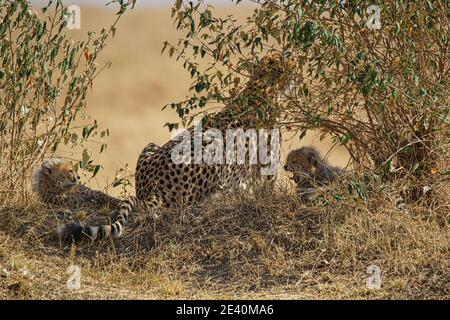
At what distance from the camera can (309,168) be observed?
709 cm

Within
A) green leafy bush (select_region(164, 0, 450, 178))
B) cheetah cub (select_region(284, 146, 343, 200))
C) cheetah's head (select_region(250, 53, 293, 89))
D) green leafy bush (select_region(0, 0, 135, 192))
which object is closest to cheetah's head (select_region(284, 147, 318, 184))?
cheetah cub (select_region(284, 146, 343, 200))

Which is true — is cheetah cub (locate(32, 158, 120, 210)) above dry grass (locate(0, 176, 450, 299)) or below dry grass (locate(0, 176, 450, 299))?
above

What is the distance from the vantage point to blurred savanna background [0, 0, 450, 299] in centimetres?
539

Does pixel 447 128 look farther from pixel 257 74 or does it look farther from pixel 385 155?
pixel 257 74

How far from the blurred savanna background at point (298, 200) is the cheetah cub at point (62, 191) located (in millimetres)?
179

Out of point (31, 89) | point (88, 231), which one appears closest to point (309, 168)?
point (88, 231)

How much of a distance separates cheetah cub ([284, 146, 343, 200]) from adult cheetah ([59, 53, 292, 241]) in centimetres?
28

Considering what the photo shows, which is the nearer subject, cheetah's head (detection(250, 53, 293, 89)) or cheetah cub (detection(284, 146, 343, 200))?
cheetah's head (detection(250, 53, 293, 89))

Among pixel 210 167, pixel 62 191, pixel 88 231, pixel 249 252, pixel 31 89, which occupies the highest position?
pixel 31 89

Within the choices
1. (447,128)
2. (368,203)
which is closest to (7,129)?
(368,203)

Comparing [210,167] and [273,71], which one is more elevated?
→ [273,71]

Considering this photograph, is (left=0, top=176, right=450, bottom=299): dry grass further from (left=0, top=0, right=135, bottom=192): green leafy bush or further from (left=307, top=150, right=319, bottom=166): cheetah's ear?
(left=307, top=150, right=319, bottom=166): cheetah's ear

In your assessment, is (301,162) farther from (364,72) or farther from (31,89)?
(31,89)

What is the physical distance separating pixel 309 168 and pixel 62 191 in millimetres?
1739
